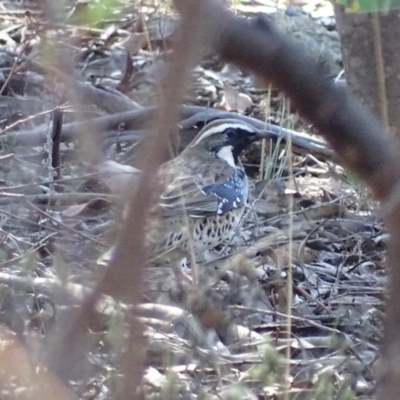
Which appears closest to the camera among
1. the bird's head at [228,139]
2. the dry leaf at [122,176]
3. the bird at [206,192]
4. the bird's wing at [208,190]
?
the dry leaf at [122,176]

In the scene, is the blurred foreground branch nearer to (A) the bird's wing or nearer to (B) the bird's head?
(A) the bird's wing

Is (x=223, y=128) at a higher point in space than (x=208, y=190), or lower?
higher

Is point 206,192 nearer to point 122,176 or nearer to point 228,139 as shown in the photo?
point 228,139

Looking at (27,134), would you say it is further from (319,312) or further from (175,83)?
(175,83)

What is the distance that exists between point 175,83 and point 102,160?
233 mm

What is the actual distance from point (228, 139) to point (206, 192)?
607 millimetres

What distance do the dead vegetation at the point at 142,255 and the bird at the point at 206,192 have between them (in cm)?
16

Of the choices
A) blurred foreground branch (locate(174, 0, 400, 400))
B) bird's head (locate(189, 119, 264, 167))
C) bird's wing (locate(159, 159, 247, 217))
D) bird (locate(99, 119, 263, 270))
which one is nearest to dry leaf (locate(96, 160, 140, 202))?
blurred foreground branch (locate(174, 0, 400, 400))

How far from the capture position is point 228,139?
574 centimetres

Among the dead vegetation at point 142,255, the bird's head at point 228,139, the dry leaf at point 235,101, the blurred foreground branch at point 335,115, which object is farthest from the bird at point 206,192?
the blurred foreground branch at point 335,115

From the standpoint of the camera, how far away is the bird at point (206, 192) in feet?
15.5

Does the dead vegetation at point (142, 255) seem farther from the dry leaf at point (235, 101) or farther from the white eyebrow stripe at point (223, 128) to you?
the white eyebrow stripe at point (223, 128)

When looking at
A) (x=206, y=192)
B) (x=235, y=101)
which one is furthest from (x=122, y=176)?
(x=235, y=101)

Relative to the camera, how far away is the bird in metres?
4.73
